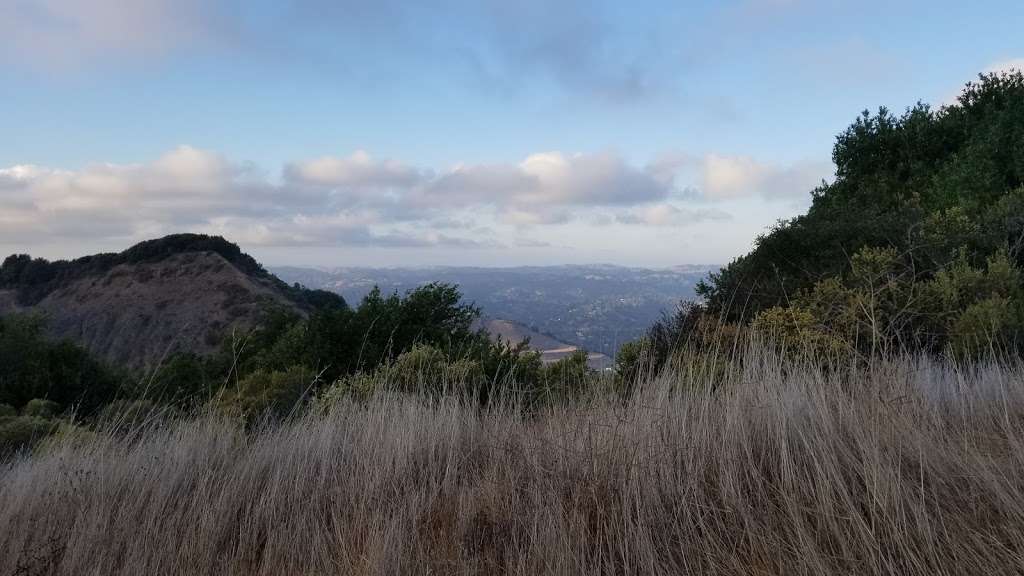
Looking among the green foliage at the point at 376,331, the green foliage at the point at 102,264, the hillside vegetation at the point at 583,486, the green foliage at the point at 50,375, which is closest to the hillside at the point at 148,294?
the green foliage at the point at 102,264

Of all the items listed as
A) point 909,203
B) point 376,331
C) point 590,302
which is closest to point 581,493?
point 376,331

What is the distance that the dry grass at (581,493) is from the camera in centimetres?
228

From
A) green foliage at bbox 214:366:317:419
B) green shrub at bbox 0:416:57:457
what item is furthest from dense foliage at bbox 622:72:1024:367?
green shrub at bbox 0:416:57:457

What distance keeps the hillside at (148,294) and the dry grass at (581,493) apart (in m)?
27.6

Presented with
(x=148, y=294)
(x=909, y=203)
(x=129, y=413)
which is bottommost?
(x=129, y=413)

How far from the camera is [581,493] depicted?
2.73 meters

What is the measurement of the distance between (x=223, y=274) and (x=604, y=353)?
38.3 meters

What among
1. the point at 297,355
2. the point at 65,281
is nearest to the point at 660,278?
the point at 297,355

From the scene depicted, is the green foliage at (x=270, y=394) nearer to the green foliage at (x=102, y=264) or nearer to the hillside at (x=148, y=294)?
the hillside at (x=148, y=294)

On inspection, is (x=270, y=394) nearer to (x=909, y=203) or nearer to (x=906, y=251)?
(x=906, y=251)

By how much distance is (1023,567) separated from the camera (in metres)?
1.91

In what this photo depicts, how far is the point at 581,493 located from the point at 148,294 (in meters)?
40.9

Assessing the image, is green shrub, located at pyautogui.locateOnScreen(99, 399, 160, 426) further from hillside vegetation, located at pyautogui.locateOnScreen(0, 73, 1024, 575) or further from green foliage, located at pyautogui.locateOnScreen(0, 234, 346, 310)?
green foliage, located at pyautogui.locateOnScreen(0, 234, 346, 310)

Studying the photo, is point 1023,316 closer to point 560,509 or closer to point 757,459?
point 757,459
